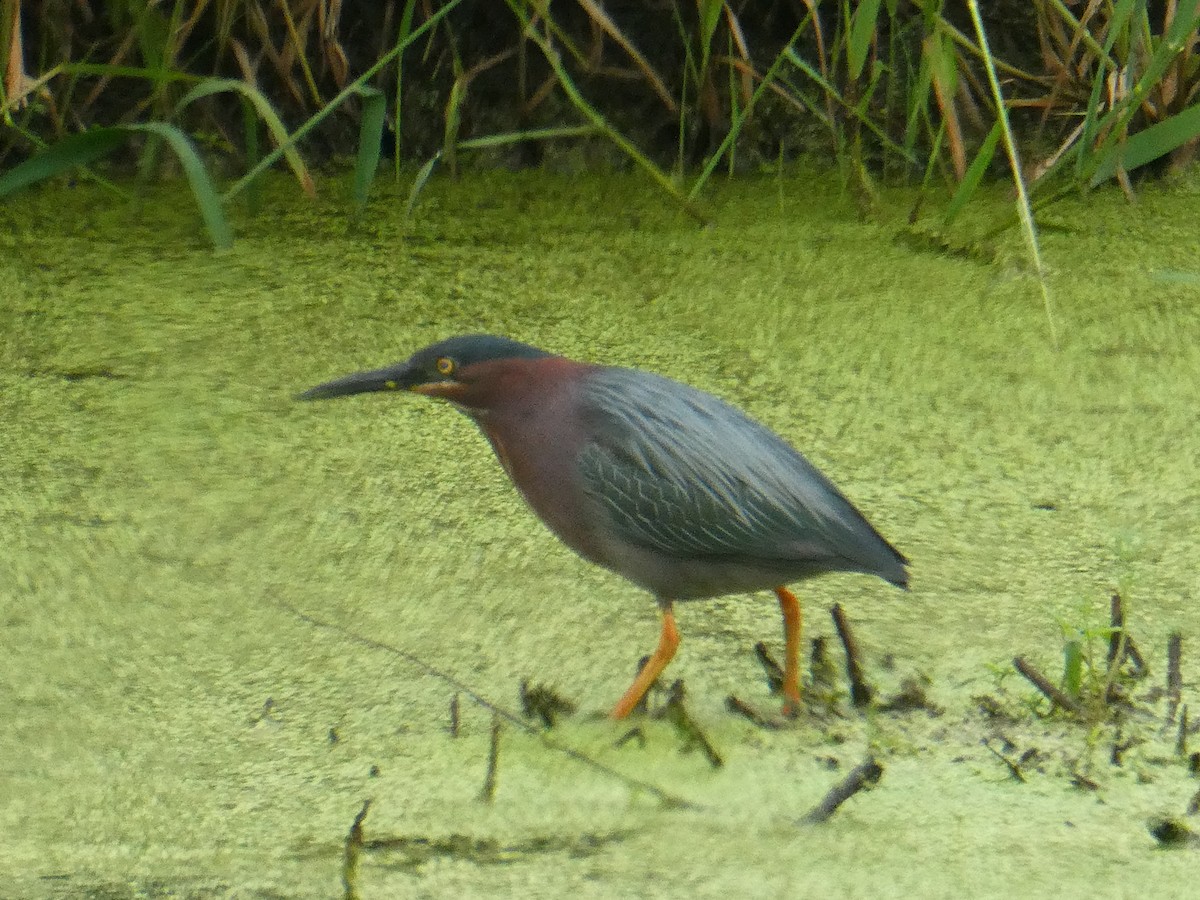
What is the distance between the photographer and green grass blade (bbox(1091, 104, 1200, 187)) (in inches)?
87.4

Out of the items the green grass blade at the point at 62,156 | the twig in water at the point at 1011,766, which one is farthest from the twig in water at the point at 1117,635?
the green grass blade at the point at 62,156

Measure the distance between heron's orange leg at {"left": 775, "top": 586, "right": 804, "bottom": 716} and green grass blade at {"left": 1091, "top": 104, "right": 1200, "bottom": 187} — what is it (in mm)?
963

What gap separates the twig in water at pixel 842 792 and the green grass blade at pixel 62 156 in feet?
4.16

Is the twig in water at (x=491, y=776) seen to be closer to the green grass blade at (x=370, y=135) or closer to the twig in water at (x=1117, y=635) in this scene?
the twig in water at (x=1117, y=635)

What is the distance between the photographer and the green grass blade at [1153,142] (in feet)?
7.29

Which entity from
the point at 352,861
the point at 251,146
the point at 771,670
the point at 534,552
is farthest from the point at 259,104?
the point at 352,861

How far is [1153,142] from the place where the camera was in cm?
227

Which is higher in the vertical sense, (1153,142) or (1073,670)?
(1153,142)

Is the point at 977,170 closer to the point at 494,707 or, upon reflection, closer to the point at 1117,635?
the point at 1117,635

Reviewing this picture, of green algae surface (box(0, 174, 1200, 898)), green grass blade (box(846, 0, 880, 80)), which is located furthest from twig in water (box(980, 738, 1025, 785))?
green grass blade (box(846, 0, 880, 80))

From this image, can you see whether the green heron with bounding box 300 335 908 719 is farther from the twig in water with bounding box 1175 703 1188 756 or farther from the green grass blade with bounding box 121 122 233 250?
the green grass blade with bounding box 121 122 233 250

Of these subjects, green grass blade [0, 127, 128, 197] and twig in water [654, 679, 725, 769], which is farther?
green grass blade [0, 127, 128, 197]

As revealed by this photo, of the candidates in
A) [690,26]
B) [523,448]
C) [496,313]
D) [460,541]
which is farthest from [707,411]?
[690,26]

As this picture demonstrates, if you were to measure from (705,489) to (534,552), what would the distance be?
1.37 feet
